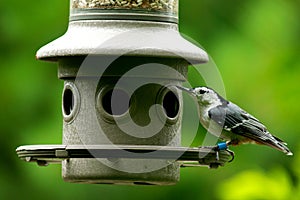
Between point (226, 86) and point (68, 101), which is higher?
point (68, 101)

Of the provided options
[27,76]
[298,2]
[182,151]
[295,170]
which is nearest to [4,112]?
[27,76]

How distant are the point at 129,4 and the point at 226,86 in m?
2.34

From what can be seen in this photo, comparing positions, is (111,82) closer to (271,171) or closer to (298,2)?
(271,171)

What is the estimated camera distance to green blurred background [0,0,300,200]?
10.4 metres

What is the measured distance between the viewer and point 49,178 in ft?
37.6

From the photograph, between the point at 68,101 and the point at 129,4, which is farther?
the point at 68,101

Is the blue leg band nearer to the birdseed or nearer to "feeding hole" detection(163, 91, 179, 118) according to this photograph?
"feeding hole" detection(163, 91, 179, 118)

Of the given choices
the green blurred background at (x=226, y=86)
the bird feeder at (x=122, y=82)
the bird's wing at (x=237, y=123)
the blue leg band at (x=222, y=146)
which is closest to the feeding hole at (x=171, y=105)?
the bird feeder at (x=122, y=82)

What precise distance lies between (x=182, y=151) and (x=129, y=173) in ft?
2.01

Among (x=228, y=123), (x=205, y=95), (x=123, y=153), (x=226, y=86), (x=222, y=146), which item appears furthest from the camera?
(x=226, y=86)

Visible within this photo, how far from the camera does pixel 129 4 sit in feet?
28.6

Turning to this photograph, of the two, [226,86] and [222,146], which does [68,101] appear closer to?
[222,146]

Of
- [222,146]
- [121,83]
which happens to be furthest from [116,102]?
[222,146]

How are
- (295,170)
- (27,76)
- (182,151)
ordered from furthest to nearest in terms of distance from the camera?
(27,76), (295,170), (182,151)
